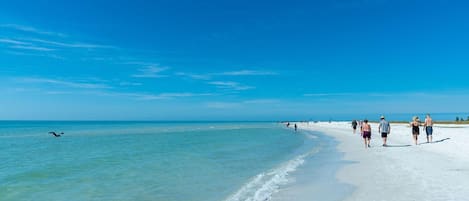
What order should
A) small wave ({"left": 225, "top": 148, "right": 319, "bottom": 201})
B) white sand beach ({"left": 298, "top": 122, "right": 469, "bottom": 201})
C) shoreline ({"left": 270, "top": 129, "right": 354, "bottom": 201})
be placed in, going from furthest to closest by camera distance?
small wave ({"left": 225, "top": 148, "right": 319, "bottom": 201}) < shoreline ({"left": 270, "top": 129, "right": 354, "bottom": 201}) < white sand beach ({"left": 298, "top": 122, "right": 469, "bottom": 201})

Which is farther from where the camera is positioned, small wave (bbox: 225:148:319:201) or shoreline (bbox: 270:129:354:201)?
small wave (bbox: 225:148:319:201)

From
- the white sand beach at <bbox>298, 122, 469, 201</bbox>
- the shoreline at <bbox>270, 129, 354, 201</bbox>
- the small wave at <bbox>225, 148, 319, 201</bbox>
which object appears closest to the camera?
the white sand beach at <bbox>298, 122, 469, 201</bbox>

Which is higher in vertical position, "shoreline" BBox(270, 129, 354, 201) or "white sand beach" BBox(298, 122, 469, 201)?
"white sand beach" BBox(298, 122, 469, 201)

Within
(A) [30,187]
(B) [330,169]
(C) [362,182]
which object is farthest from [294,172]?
(A) [30,187]

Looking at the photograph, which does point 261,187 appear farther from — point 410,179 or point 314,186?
point 410,179

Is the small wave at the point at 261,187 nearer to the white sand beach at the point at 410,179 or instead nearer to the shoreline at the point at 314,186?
the shoreline at the point at 314,186

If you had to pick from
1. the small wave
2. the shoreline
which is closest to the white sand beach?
the shoreline

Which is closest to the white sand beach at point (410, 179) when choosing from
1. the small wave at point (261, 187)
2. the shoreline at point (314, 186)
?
the shoreline at point (314, 186)

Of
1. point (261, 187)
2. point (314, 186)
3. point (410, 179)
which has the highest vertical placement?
point (410, 179)

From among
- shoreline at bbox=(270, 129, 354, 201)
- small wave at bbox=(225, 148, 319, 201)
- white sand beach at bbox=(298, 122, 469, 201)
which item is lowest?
small wave at bbox=(225, 148, 319, 201)

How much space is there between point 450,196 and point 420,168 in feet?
13.7

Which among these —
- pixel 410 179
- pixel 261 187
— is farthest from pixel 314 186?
pixel 410 179

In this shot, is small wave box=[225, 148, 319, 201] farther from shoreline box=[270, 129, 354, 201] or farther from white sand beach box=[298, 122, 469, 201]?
white sand beach box=[298, 122, 469, 201]

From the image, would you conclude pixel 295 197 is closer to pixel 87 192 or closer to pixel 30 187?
pixel 87 192
